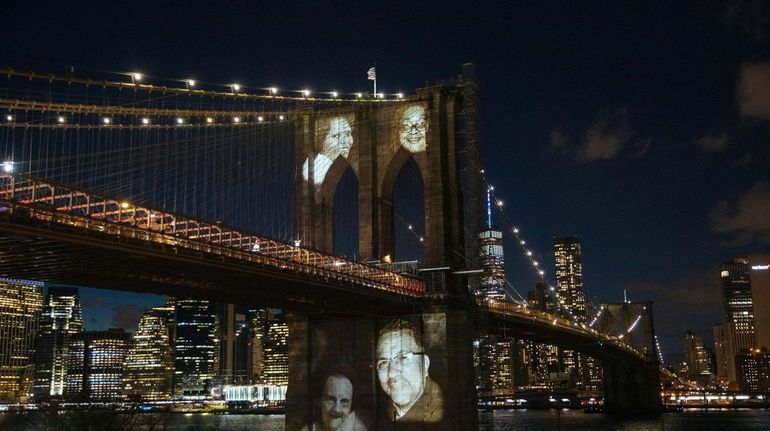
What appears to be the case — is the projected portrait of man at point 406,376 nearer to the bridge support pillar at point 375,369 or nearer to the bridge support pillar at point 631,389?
the bridge support pillar at point 375,369

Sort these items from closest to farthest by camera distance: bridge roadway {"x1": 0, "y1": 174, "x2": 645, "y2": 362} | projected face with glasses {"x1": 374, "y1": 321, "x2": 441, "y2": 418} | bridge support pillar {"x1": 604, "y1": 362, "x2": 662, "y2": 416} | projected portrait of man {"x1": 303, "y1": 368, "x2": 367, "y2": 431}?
bridge roadway {"x1": 0, "y1": 174, "x2": 645, "y2": 362}
projected face with glasses {"x1": 374, "y1": 321, "x2": 441, "y2": 418}
projected portrait of man {"x1": 303, "y1": 368, "x2": 367, "y2": 431}
bridge support pillar {"x1": 604, "y1": 362, "x2": 662, "y2": 416}

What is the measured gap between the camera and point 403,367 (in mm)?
48469

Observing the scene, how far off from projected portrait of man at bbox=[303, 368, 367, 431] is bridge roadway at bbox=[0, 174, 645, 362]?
451 cm

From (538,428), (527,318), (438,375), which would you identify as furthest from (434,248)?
(538,428)

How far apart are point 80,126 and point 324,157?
21.6 meters

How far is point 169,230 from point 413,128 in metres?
→ 21.6

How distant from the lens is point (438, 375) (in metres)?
47.4

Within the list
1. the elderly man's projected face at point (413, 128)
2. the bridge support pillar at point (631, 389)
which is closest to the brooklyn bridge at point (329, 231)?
the elderly man's projected face at point (413, 128)

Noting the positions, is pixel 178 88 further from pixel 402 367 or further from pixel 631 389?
pixel 631 389

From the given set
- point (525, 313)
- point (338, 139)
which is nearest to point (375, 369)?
point (338, 139)

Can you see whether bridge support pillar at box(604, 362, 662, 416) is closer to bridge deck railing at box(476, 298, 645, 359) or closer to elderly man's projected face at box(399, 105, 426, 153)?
bridge deck railing at box(476, 298, 645, 359)

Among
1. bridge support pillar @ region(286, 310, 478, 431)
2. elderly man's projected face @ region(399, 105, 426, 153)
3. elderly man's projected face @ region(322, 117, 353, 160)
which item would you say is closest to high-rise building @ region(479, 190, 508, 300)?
bridge support pillar @ region(286, 310, 478, 431)

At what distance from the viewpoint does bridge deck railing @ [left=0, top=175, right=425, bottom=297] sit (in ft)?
90.2

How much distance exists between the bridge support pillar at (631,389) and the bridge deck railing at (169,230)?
273ft
